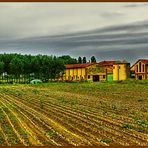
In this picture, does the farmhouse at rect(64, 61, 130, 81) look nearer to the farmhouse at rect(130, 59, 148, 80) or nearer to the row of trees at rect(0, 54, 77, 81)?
the row of trees at rect(0, 54, 77, 81)

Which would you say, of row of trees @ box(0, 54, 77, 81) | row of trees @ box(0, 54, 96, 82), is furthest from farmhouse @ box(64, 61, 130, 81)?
row of trees @ box(0, 54, 77, 81)

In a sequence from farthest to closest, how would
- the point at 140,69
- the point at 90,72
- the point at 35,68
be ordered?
the point at 35,68, the point at 90,72, the point at 140,69

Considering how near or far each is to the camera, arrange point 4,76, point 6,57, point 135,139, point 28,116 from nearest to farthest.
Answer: point 135,139, point 28,116, point 4,76, point 6,57

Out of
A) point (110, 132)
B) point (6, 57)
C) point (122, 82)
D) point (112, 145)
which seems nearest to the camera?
point (112, 145)

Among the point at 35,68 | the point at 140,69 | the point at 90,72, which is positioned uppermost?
the point at 35,68

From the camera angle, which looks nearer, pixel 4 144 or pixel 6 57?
pixel 4 144

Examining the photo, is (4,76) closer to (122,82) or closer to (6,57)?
(6,57)

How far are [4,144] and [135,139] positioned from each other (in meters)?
2.62

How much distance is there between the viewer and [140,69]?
37.8 meters

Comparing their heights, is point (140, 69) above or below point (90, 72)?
above

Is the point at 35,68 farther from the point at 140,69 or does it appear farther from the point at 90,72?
the point at 140,69

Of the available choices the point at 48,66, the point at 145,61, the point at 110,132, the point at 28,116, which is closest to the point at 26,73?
the point at 48,66

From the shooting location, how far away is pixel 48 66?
51.8 meters

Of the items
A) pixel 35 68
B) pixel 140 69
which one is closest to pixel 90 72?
pixel 35 68
